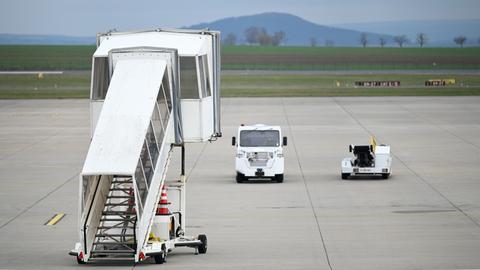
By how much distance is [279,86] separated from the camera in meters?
124

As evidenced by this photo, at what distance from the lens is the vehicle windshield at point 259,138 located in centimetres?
4303

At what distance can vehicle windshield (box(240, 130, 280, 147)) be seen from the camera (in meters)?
43.0

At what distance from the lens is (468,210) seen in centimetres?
3503

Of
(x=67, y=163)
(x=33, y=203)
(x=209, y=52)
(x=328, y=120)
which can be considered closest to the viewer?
(x=209, y=52)

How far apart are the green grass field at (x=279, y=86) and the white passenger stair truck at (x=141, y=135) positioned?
7852 cm

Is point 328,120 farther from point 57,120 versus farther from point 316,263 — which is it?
point 316,263

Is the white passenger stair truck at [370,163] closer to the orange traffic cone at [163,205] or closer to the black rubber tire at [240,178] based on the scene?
the black rubber tire at [240,178]

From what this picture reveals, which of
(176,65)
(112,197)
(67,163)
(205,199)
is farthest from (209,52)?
(67,163)

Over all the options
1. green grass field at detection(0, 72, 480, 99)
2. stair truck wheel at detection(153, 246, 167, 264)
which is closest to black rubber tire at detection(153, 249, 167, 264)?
stair truck wheel at detection(153, 246, 167, 264)

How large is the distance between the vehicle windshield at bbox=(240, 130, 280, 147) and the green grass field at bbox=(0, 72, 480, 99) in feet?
203

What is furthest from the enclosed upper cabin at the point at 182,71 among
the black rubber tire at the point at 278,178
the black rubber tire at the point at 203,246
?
the black rubber tire at the point at 278,178

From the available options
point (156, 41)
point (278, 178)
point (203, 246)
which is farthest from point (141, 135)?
point (278, 178)

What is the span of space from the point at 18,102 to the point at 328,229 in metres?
69.5

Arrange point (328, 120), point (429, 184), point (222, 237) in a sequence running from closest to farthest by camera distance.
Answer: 1. point (222, 237)
2. point (429, 184)
3. point (328, 120)
